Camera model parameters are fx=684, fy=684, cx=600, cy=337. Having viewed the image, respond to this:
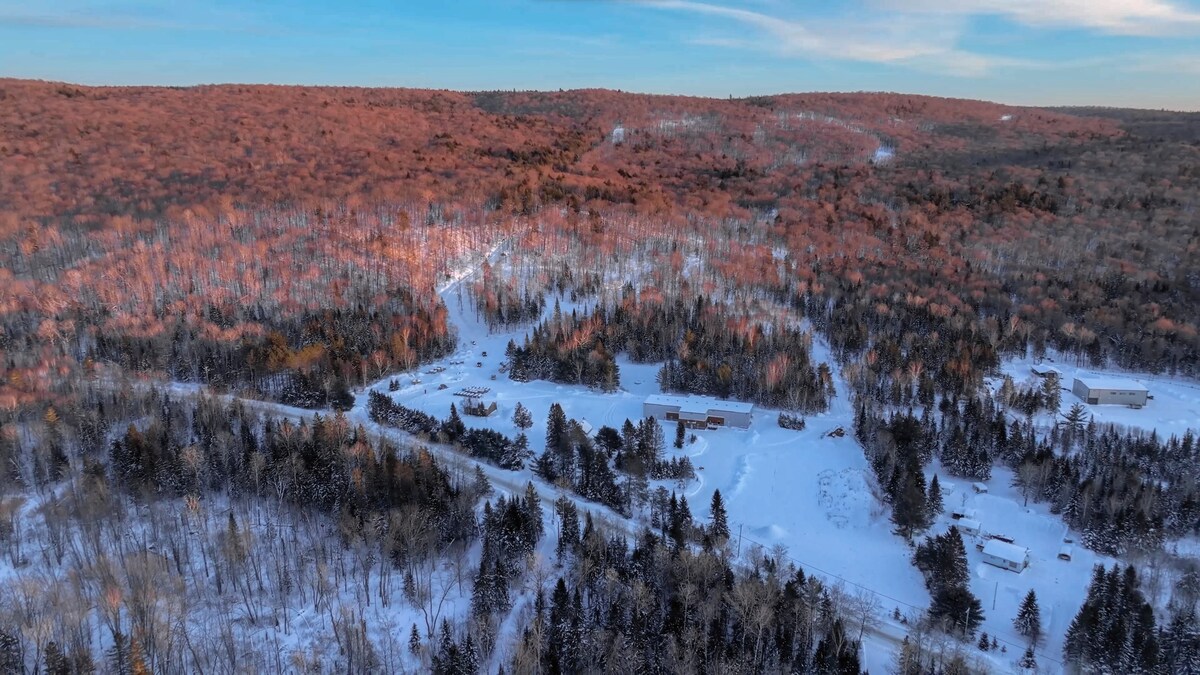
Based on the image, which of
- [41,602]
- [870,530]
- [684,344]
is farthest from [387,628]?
[684,344]

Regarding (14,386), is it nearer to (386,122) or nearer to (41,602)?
(41,602)

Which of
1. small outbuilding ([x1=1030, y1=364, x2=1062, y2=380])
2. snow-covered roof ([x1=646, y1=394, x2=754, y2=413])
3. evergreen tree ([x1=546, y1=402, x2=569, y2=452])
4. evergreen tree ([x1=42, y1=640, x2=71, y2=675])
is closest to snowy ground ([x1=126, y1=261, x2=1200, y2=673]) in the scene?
small outbuilding ([x1=1030, y1=364, x2=1062, y2=380])

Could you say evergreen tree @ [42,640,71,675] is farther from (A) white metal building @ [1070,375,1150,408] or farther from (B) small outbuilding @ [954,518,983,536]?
(A) white metal building @ [1070,375,1150,408]

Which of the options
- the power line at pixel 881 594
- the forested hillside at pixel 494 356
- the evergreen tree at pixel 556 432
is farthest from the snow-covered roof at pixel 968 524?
the evergreen tree at pixel 556 432

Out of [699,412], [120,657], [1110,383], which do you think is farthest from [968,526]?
[120,657]

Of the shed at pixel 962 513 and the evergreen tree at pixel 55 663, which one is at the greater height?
the evergreen tree at pixel 55 663

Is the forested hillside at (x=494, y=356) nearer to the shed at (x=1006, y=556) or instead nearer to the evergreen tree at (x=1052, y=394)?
the evergreen tree at (x=1052, y=394)

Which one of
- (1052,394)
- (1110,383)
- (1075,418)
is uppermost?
(1110,383)

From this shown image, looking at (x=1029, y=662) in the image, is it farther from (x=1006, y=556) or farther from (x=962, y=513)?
(x=962, y=513)
